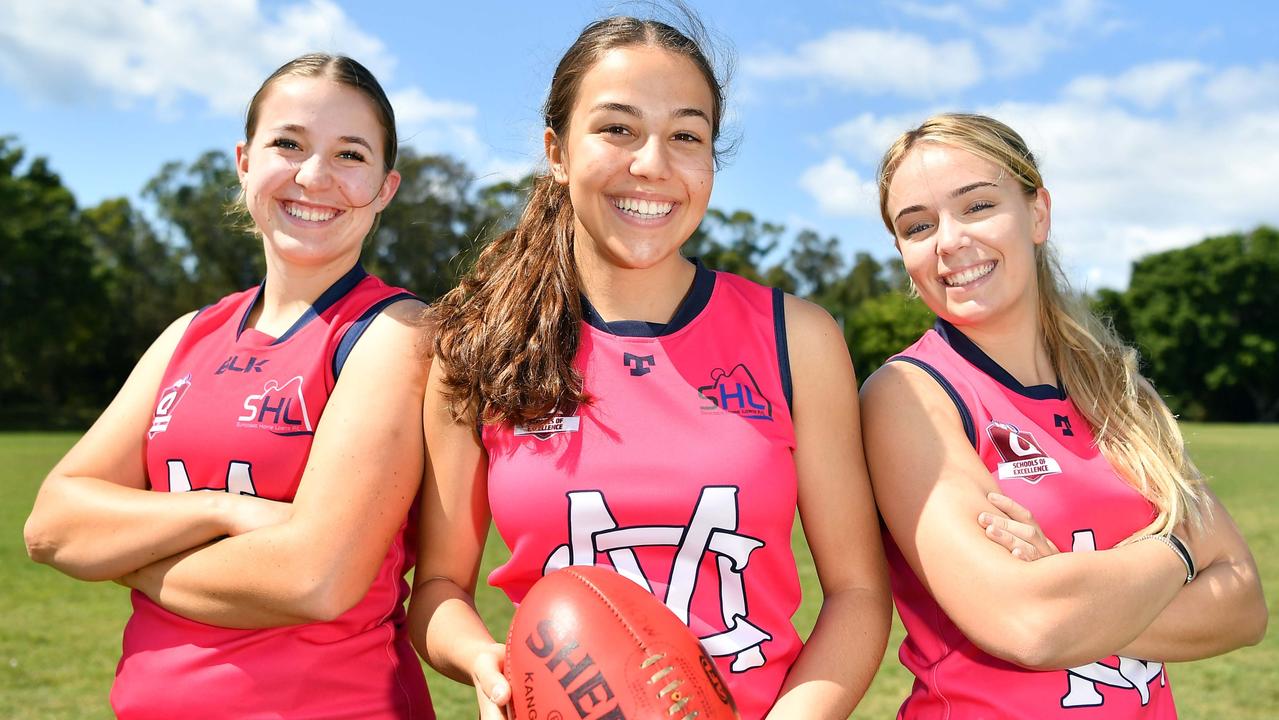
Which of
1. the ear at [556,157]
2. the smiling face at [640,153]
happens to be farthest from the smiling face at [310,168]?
the smiling face at [640,153]

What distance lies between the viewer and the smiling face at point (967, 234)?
2.64m

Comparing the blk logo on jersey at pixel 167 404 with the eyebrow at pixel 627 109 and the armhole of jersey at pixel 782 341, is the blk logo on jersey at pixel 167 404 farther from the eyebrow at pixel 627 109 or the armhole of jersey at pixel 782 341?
the armhole of jersey at pixel 782 341

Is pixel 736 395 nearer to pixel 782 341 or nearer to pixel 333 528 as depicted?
pixel 782 341

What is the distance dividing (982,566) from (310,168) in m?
1.94

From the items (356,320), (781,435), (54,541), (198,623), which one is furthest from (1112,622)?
(54,541)

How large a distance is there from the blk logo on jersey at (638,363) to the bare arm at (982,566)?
620mm

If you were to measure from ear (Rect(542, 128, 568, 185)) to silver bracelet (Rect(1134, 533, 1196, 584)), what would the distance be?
169 cm

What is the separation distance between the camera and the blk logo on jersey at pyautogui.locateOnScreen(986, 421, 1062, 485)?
96.8 inches

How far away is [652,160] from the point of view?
2.32m

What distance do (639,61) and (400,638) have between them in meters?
1.62

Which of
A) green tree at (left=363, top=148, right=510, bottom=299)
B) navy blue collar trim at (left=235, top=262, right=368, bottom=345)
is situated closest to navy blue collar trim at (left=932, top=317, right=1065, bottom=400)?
navy blue collar trim at (left=235, top=262, right=368, bottom=345)

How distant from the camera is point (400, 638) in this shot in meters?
2.65

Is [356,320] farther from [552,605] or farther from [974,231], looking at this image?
[974,231]

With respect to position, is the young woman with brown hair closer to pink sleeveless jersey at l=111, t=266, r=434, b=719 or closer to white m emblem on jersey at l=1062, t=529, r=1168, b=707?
pink sleeveless jersey at l=111, t=266, r=434, b=719
